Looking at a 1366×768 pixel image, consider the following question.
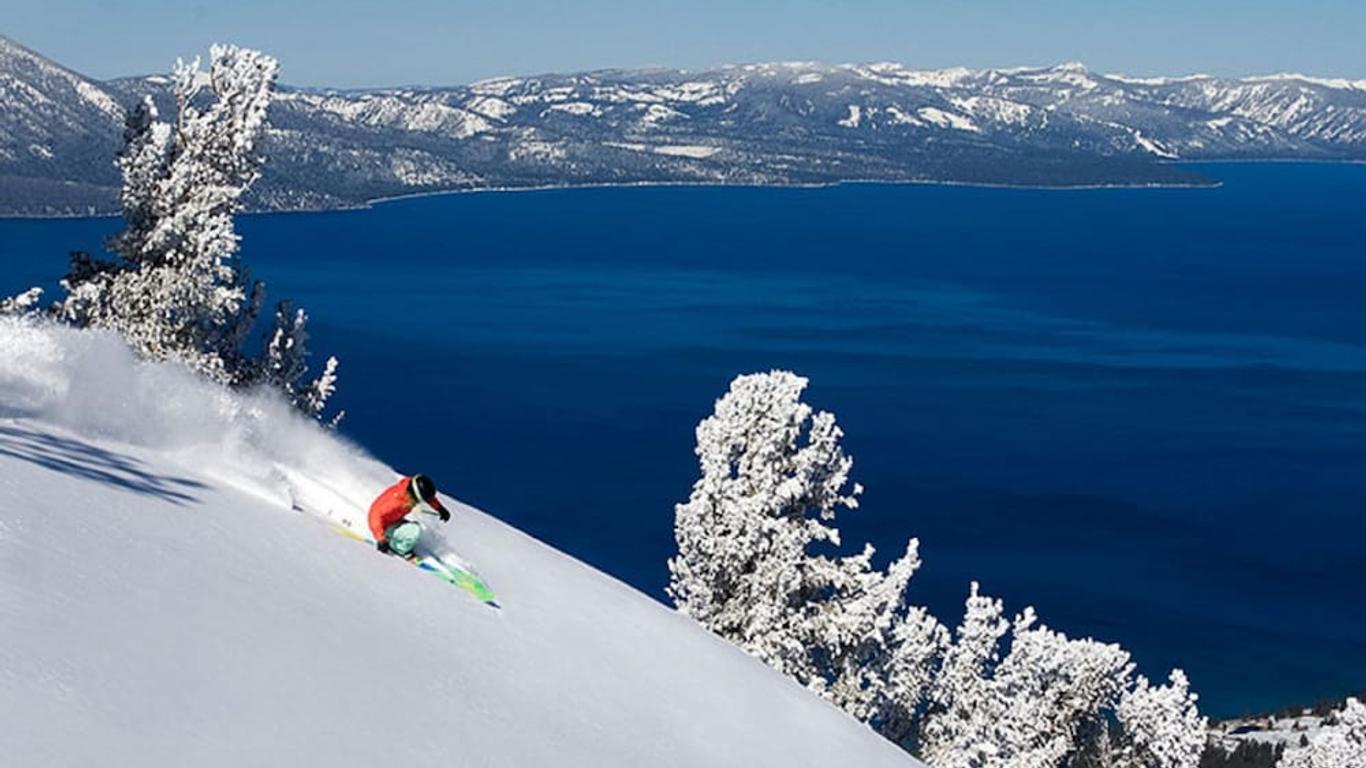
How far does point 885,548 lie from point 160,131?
55.0 m

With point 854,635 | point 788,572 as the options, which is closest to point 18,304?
point 788,572

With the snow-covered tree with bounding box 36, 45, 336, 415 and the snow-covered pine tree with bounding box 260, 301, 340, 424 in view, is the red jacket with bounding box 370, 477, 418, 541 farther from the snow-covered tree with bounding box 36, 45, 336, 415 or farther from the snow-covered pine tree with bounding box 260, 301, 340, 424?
the snow-covered pine tree with bounding box 260, 301, 340, 424

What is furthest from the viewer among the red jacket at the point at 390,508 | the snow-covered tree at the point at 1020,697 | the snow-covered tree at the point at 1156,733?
the snow-covered tree at the point at 1156,733

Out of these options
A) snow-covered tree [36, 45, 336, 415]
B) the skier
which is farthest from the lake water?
the skier

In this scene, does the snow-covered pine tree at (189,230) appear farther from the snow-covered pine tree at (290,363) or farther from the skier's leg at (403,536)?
the skier's leg at (403,536)

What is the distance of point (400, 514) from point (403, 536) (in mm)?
193

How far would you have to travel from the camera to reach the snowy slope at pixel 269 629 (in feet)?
22.9

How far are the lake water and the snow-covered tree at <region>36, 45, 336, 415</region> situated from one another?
143ft

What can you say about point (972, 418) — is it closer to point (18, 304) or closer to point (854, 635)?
point (854, 635)

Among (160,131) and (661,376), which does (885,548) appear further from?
(160,131)

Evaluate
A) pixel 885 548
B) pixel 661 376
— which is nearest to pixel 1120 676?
pixel 885 548

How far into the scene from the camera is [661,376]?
11488 cm

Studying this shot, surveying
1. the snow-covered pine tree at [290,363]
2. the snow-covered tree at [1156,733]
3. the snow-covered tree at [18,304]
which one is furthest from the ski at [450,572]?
the snow-covered tree at [1156,733]

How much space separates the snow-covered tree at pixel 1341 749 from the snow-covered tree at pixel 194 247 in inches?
757
